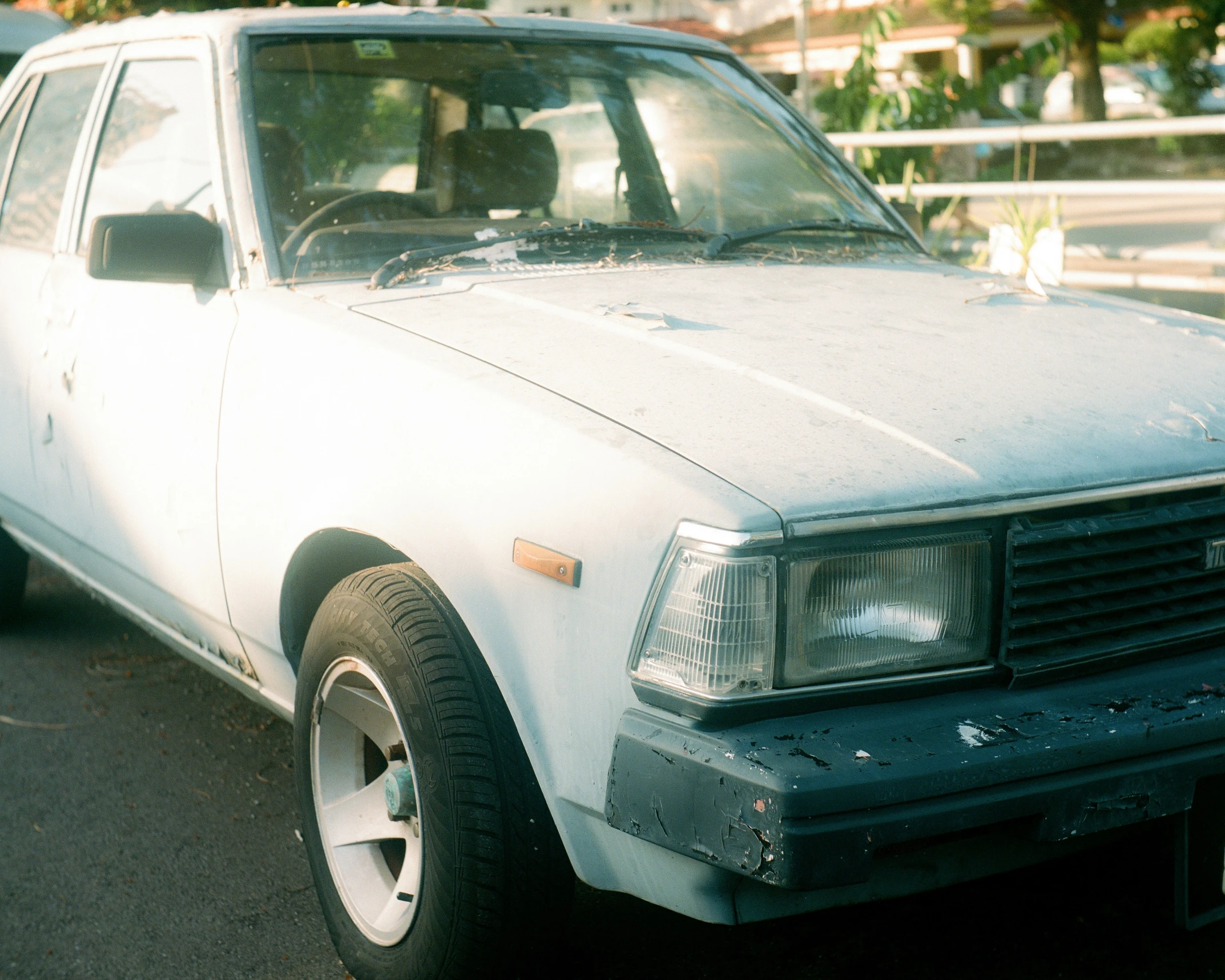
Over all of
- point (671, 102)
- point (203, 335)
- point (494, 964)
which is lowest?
point (494, 964)

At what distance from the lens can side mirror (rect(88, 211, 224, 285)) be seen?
8.96 feet

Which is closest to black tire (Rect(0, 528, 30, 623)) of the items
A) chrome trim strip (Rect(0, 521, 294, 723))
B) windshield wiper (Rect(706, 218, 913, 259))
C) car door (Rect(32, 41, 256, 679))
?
chrome trim strip (Rect(0, 521, 294, 723))

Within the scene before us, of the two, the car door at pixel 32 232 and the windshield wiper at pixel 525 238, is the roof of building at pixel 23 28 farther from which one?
the windshield wiper at pixel 525 238

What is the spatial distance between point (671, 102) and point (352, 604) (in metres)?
1.91

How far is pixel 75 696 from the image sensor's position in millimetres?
3953

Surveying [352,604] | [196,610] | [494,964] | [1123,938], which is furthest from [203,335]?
[1123,938]

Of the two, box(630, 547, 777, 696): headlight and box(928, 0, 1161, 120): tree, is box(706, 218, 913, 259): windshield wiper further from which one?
box(928, 0, 1161, 120): tree

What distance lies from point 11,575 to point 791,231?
2900 millimetres

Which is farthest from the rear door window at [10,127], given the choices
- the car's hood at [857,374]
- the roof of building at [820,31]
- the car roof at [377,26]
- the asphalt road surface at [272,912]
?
the roof of building at [820,31]

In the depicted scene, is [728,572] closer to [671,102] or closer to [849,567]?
[849,567]

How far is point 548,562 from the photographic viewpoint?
1.89 metres

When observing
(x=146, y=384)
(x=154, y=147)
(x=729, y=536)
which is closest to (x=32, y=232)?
(x=154, y=147)

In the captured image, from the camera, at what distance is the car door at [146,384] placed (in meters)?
2.75

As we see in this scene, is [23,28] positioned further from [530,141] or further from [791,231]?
[791,231]
